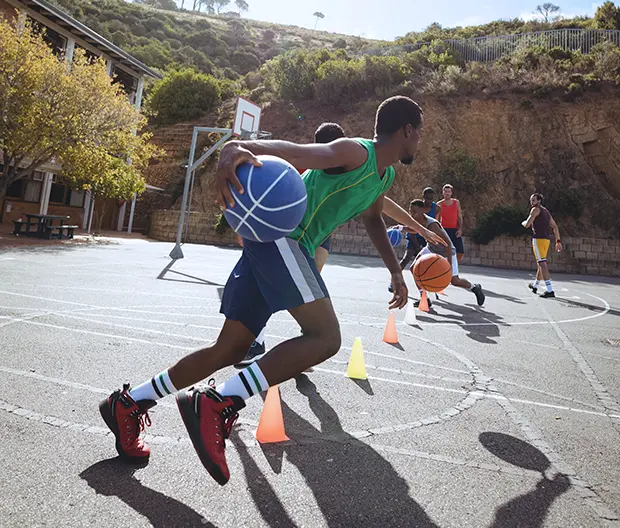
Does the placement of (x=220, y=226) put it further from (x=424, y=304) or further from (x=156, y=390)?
(x=156, y=390)

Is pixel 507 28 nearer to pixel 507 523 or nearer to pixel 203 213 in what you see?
pixel 203 213

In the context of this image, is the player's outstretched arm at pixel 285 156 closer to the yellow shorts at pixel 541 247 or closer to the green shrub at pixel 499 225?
the yellow shorts at pixel 541 247

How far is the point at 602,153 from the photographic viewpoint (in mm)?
28828

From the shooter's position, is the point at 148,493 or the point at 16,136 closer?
the point at 148,493

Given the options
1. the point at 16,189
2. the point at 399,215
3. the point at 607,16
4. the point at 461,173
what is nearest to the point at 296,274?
the point at 399,215

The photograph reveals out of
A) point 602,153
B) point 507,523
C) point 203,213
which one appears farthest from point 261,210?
point 602,153

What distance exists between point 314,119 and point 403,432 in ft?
110

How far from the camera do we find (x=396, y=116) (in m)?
2.80

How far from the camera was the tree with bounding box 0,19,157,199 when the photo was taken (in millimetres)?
18234

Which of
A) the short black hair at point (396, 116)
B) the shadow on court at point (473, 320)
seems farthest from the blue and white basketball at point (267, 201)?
the shadow on court at point (473, 320)

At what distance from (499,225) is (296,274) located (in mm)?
25262

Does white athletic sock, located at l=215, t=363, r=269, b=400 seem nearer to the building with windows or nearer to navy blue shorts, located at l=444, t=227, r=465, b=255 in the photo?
navy blue shorts, located at l=444, t=227, r=465, b=255

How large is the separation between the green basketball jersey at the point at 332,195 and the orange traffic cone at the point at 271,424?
0.91 m

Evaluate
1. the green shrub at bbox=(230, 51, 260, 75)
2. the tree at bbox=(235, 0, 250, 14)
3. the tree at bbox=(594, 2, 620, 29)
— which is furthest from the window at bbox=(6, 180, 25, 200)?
the tree at bbox=(235, 0, 250, 14)
